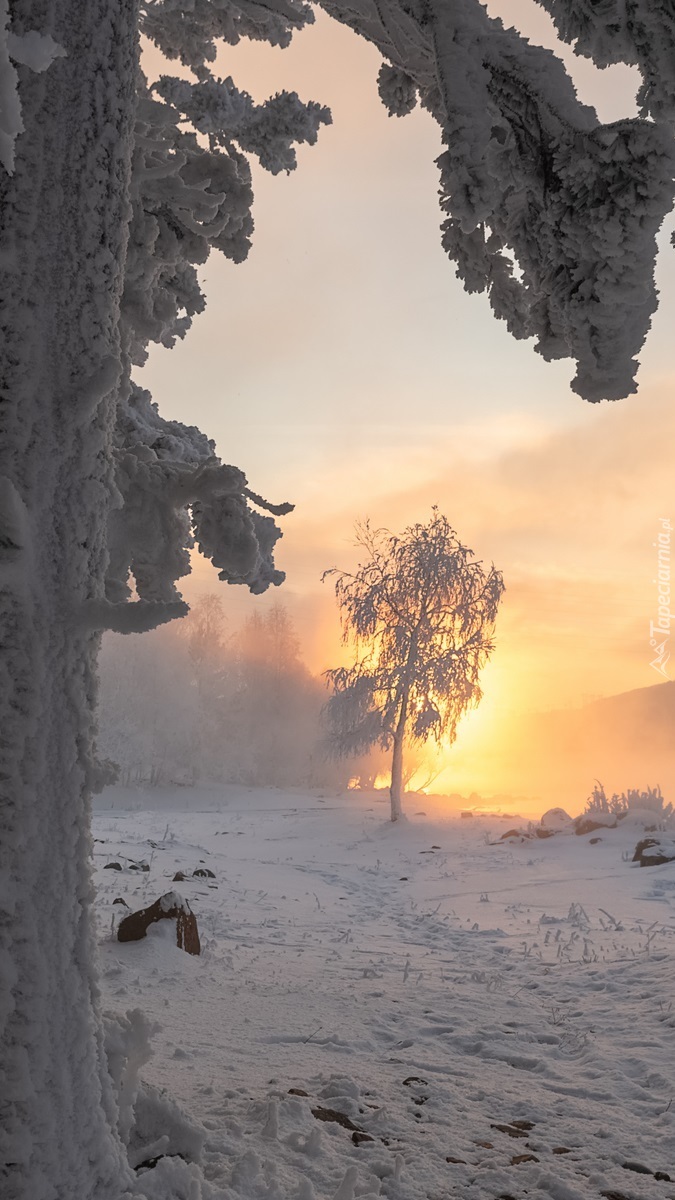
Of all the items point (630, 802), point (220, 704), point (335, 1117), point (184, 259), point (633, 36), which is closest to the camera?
point (633, 36)

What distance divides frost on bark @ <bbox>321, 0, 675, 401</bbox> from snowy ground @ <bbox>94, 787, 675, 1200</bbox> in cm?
A: 293

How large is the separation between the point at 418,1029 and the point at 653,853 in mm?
7760

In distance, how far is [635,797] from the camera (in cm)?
1670

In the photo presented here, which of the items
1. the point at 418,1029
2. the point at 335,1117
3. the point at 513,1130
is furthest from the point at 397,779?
the point at 335,1117

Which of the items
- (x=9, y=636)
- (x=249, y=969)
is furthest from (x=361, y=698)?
(x=9, y=636)

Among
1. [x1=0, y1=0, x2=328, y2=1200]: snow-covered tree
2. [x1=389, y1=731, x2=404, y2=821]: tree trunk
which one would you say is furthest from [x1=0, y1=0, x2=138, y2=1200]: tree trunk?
[x1=389, y1=731, x2=404, y2=821]: tree trunk

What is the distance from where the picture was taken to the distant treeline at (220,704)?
4022 cm

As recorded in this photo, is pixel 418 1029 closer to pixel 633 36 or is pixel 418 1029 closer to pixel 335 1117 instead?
pixel 335 1117

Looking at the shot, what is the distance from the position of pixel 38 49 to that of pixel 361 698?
19.2m

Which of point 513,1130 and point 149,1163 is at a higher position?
point 149,1163

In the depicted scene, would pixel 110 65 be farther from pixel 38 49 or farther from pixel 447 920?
pixel 447 920

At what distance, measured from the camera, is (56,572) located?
197 centimetres

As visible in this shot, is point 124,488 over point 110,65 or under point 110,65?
under

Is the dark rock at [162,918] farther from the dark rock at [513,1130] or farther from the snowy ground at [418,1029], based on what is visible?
the dark rock at [513,1130]
